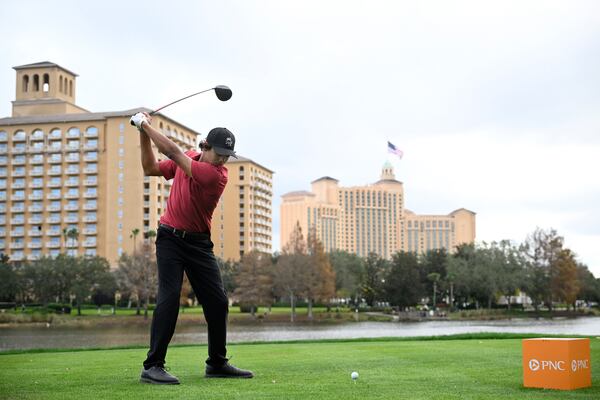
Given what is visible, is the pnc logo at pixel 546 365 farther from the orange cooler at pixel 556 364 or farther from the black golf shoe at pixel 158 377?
the black golf shoe at pixel 158 377

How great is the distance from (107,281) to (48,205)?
4572cm

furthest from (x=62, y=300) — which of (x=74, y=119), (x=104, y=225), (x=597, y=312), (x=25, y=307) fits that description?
(x=597, y=312)

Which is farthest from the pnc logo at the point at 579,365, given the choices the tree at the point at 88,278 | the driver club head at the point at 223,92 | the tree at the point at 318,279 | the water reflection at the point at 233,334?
the tree at the point at 88,278

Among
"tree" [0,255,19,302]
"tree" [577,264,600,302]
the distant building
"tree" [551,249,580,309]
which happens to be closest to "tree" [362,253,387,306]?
"tree" [551,249,580,309]

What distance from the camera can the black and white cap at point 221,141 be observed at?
26.4 feet

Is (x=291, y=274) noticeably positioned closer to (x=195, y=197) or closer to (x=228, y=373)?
(x=228, y=373)

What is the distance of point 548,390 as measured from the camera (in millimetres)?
7281

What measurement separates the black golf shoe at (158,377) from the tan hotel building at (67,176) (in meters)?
121

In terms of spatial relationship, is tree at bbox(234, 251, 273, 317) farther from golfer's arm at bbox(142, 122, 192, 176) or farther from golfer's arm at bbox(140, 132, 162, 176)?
golfer's arm at bbox(142, 122, 192, 176)

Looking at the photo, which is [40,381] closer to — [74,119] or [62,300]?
[62,300]

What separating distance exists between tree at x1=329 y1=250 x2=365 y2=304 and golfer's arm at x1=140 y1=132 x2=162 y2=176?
98854 mm

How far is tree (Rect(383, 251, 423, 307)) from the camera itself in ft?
340

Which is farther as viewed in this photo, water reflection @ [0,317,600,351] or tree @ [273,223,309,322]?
tree @ [273,223,309,322]

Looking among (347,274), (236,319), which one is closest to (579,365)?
(236,319)
